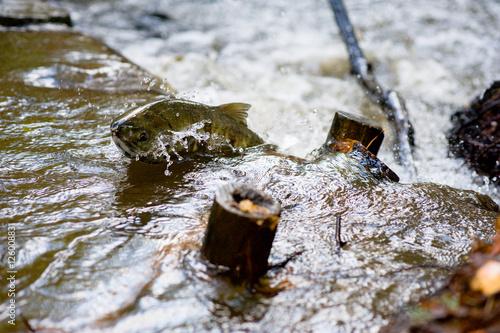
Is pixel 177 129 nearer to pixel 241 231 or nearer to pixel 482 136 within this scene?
pixel 241 231

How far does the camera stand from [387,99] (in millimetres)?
5168


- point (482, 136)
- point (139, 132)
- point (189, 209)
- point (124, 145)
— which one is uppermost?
point (482, 136)

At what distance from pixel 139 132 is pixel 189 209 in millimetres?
753

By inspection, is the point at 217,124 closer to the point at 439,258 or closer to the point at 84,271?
the point at 84,271

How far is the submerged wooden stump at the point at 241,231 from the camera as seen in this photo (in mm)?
2053

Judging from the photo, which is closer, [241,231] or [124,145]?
[241,231]

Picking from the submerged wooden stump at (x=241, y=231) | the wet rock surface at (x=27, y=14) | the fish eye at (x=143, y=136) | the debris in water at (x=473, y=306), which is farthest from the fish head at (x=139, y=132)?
the wet rock surface at (x=27, y=14)

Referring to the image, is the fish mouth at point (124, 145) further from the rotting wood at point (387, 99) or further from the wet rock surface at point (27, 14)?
the wet rock surface at point (27, 14)

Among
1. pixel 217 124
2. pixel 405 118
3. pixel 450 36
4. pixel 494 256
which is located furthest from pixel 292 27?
pixel 494 256

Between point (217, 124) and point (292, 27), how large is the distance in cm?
797

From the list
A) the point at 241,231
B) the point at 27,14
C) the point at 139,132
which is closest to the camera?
the point at 241,231

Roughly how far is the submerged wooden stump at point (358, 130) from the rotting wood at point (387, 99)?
2.48 ft

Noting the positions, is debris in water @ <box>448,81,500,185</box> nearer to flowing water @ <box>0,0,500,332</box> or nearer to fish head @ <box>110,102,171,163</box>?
flowing water @ <box>0,0,500,332</box>

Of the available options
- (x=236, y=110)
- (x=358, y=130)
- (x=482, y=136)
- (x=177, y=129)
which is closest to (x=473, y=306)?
(x=358, y=130)
